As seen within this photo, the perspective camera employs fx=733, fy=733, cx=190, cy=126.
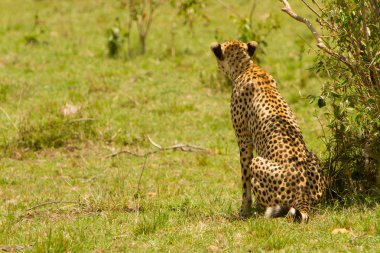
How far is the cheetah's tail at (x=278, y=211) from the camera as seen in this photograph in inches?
207

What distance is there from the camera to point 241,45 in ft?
21.4

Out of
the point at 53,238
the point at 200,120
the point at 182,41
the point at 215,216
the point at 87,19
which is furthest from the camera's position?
the point at 87,19

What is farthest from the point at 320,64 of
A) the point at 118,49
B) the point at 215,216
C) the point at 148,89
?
the point at 118,49

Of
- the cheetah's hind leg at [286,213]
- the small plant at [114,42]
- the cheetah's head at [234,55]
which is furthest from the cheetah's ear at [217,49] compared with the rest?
the small plant at [114,42]

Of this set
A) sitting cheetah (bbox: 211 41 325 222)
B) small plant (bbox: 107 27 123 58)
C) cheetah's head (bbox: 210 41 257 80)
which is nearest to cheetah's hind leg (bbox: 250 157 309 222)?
sitting cheetah (bbox: 211 41 325 222)

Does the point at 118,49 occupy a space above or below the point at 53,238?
above

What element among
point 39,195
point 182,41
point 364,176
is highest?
point 182,41

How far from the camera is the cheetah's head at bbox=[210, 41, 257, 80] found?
6453 millimetres

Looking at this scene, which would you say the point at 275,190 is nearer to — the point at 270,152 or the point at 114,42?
the point at 270,152

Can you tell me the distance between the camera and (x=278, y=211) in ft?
17.3

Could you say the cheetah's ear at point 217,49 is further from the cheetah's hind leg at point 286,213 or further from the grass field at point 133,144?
the cheetah's hind leg at point 286,213

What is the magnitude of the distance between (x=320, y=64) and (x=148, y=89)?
4.85 m

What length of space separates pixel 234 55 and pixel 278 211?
1.75m

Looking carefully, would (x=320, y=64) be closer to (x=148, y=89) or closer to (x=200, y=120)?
(x=200, y=120)
